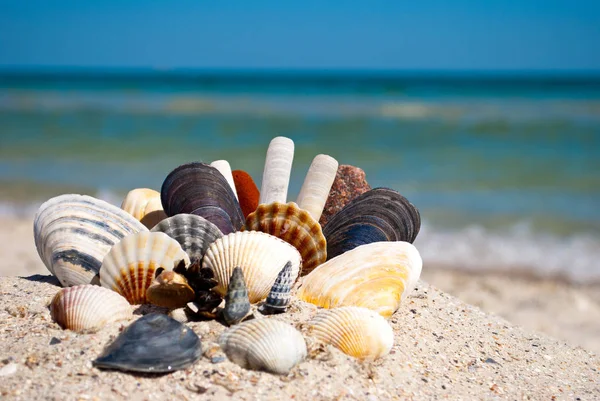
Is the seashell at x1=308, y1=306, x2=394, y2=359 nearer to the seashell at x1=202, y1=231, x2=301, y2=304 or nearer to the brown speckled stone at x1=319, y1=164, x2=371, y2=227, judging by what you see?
the seashell at x1=202, y1=231, x2=301, y2=304

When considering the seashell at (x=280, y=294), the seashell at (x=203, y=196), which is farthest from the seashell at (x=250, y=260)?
the seashell at (x=203, y=196)

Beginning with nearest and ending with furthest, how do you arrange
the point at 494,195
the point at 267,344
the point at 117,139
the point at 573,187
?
the point at 267,344, the point at 494,195, the point at 573,187, the point at 117,139

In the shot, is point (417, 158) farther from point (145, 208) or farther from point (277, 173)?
point (145, 208)

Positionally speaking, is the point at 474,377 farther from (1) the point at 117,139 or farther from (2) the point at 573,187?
(1) the point at 117,139

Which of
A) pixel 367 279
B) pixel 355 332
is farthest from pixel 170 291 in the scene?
pixel 367 279

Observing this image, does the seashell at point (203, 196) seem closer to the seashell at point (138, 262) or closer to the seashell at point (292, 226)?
the seashell at point (292, 226)

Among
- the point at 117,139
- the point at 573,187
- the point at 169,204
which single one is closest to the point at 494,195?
the point at 573,187

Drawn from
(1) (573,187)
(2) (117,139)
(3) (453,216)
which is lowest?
(2) (117,139)
